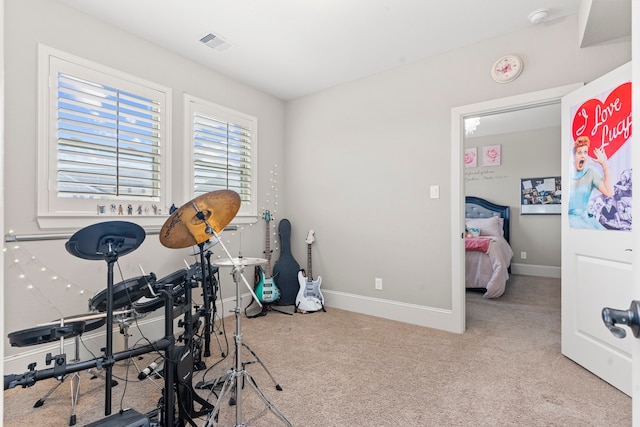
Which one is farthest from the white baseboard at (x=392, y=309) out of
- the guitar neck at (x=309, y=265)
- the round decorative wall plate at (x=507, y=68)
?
the round decorative wall plate at (x=507, y=68)

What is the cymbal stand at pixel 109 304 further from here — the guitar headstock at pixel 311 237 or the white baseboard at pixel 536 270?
the white baseboard at pixel 536 270

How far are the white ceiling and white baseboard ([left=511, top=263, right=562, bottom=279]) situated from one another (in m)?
4.22

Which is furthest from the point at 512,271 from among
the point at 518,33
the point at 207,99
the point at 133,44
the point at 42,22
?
the point at 42,22

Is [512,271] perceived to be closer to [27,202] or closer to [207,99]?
[207,99]

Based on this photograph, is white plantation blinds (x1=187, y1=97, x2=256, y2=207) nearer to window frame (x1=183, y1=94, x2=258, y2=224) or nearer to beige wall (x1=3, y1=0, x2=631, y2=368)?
window frame (x1=183, y1=94, x2=258, y2=224)

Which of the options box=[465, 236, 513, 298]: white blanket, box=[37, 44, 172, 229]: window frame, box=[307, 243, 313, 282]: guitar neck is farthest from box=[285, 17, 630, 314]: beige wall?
box=[37, 44, 172, 229]: window frame

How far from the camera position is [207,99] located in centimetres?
320

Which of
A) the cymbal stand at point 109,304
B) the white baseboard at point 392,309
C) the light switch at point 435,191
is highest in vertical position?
the light switch at point 435,191

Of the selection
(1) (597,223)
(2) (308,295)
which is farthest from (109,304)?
(1) (597,223)

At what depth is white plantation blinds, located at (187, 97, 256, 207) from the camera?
311 centimetres

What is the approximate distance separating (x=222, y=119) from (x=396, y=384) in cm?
286

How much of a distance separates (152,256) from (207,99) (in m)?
1.60

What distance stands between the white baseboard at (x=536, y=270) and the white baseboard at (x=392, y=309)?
345 centimetres

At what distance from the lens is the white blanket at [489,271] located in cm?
400
